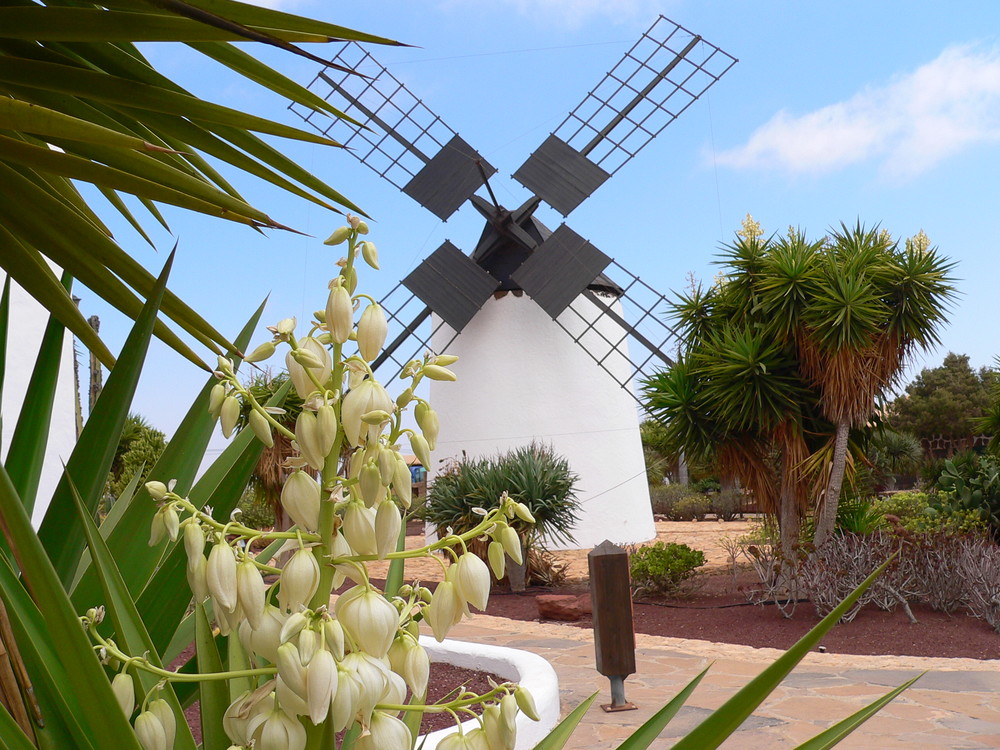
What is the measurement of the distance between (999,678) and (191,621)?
5492mm

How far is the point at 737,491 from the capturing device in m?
23.6

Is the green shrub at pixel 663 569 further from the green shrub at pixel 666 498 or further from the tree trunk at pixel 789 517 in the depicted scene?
the green shrub at pixel 666 498

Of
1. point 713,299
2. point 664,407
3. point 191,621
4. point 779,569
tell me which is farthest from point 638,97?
point 191,621

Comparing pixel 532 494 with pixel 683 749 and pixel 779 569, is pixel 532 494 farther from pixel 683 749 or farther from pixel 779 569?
pixel 683 749

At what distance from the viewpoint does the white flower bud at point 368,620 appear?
0.93 metres

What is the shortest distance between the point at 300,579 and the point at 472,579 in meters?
0.21

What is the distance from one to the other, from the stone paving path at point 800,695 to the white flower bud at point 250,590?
3908mm

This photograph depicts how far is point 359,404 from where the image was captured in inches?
38.0

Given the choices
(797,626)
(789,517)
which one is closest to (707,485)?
(789,517)

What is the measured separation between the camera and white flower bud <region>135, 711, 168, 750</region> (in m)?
0.95

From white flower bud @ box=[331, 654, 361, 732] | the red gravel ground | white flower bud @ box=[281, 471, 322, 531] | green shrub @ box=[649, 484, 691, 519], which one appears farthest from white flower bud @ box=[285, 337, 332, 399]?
green shrub @ box=[649, 484, 691, 519]

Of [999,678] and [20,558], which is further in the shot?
[999,678]

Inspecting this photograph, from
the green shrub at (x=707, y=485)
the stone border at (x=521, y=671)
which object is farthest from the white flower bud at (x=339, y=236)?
the green shrub at (x=707, y=485)

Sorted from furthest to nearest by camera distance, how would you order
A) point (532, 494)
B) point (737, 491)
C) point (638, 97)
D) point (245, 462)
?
point (737, 491)
point (638, 97)
point (532, 494)
point (245, 462)
